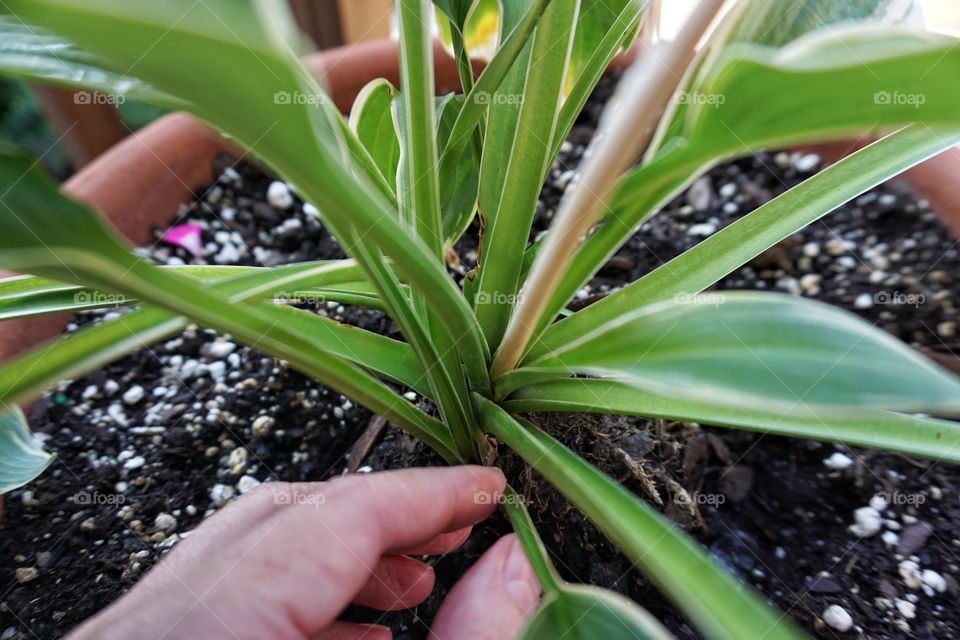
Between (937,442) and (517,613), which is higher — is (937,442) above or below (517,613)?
above

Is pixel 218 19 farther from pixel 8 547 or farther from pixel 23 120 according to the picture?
pixel 23 120

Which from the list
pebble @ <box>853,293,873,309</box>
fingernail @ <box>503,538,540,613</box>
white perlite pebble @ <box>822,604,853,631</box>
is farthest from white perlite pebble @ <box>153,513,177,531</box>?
pebble @ <box>853,293,873,309</box>

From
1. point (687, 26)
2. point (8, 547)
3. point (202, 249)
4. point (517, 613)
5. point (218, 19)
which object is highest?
point (687, 26)

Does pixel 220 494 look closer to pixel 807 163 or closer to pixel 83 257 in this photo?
pixel 83 257

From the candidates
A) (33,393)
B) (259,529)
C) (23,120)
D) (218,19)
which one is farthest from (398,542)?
(23,120)

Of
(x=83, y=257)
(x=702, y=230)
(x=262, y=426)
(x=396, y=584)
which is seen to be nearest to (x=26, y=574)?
(x=262, y=426)

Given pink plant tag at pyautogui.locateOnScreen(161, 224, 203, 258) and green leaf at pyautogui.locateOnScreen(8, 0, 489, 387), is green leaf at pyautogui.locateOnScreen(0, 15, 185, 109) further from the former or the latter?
pink plant tag at pyautogui.locateOnScreen(161, 224, 203, 258)
